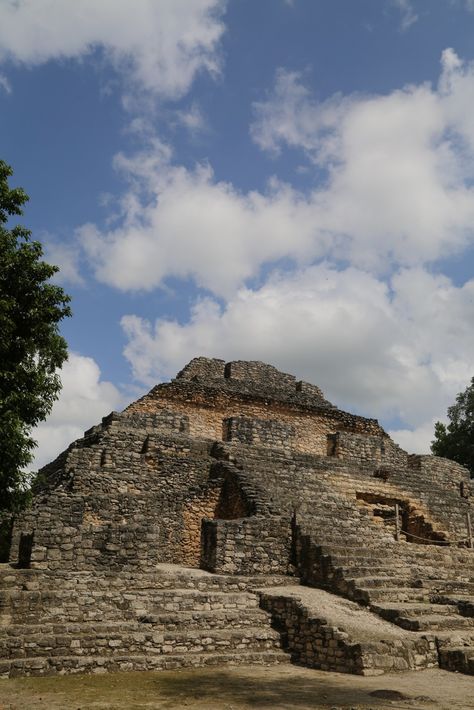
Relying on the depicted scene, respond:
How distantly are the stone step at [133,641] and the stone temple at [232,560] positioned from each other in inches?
0.9

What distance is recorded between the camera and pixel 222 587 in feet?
40.5

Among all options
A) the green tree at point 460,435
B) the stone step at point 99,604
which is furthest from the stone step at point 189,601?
the green tree at point 460,435

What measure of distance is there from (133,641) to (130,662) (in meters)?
0.41

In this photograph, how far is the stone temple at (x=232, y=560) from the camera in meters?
10.0

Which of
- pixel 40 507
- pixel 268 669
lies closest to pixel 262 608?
pixel 268 669

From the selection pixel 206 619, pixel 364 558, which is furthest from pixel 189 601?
pixel 364 558

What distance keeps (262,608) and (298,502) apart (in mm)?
4640

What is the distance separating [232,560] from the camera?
1341cm

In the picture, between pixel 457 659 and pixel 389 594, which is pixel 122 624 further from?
pixel 457 659

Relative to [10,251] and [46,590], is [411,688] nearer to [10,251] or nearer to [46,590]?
[46,590]

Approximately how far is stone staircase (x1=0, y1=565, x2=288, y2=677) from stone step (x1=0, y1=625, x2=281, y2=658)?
0.05 ft

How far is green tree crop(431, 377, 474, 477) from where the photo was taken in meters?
39.0

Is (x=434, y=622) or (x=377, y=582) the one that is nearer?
(x=434, y=622)

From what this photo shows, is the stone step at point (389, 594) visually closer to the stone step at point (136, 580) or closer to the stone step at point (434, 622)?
the stone step at point (434, 622)
